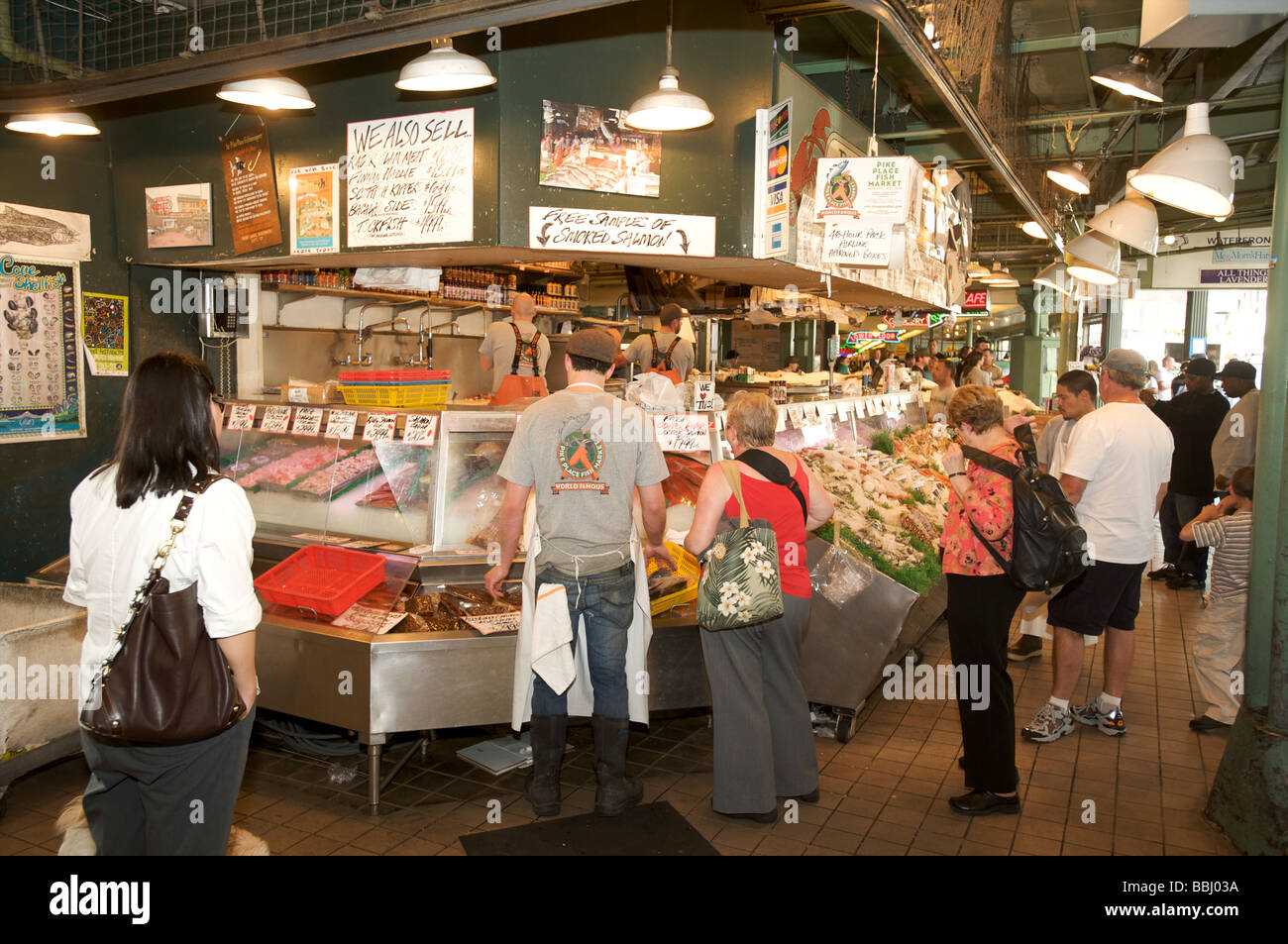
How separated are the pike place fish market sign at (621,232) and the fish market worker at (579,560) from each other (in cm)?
158

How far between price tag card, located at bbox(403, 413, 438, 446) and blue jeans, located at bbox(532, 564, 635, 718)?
1280 millimetres

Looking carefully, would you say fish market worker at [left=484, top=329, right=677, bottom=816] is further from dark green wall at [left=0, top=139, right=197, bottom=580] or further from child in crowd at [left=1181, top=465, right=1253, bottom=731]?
dark green wall at [left=0, top=139, right=197, bottom=580]

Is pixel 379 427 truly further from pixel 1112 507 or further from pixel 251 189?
pixel 1112 507

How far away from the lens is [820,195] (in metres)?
6.39

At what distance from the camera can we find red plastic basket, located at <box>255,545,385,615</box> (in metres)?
A: 4.66

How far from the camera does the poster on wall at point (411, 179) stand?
570 centimetres

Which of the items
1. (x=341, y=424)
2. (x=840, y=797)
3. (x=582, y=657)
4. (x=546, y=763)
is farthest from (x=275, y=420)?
(x=840, y=797)

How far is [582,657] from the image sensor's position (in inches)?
175

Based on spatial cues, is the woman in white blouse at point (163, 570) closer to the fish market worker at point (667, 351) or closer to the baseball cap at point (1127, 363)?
the baseball cap at point (1127, 363)

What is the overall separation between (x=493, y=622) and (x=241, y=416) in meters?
2.66

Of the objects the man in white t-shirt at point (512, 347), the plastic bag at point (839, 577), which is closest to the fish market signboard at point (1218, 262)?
the man in white t-shirt at point (512, 347)
